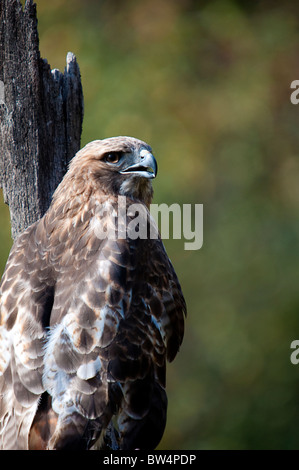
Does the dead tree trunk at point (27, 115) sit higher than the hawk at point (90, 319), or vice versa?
the dead tree trunk at point (27, 115)

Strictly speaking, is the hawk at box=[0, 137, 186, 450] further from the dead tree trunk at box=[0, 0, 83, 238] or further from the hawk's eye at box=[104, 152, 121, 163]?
the dead tree trunk at box=[0, 0, 83, 238]

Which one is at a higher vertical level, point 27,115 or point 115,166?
point 27,115

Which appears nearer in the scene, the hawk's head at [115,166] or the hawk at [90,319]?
the hawk at [90,319]

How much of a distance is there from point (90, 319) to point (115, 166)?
0.98 metres

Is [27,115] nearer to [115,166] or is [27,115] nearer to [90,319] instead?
[115,166]

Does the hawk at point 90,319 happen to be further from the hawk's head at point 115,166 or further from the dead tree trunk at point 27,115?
the dead tree trunk at point 27,115

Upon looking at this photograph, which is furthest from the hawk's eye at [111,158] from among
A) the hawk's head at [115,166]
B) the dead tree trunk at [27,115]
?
the dead tree trunk at [27,115]

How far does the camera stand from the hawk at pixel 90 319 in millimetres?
3359

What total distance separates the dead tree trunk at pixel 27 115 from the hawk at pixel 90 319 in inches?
6.7

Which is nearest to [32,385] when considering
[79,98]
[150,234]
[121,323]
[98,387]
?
[98,387]

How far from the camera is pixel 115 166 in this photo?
4.05m

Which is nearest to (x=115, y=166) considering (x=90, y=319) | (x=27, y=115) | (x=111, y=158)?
(x=111, y=158)

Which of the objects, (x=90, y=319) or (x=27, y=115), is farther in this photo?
(x=27, y=115)

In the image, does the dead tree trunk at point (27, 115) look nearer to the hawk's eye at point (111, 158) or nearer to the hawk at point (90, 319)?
the hawk at point (90, 319)
